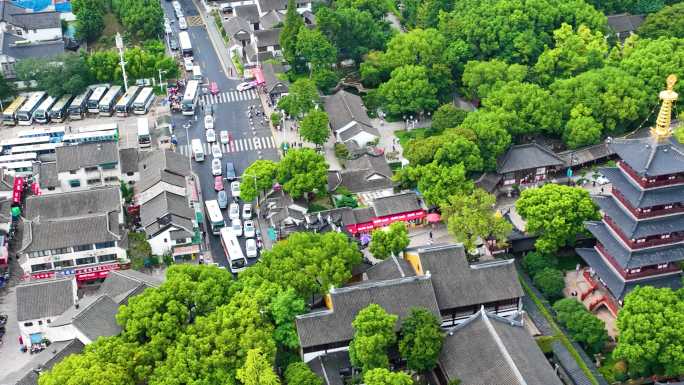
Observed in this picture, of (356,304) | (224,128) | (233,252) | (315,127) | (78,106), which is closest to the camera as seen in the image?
(356,304)

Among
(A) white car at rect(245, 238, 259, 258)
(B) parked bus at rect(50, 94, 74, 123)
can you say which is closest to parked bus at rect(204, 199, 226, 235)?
(A) white car at rect(245, 238, 259, 258)

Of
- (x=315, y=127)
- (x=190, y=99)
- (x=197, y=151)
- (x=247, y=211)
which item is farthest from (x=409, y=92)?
(x=190, y=99)

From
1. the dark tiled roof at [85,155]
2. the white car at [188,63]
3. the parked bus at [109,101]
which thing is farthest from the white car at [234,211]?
the white car at [188,63]

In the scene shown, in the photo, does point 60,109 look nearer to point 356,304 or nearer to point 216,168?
point 216,168

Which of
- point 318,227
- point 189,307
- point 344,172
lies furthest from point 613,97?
point 189,307

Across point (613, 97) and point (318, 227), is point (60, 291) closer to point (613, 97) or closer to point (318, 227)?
point (318, 227)

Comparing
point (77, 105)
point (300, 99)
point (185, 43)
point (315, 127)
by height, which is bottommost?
point (315, 127)

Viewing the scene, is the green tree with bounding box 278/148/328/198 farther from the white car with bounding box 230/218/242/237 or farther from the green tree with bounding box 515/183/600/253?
the green tree with bounding box 515/183/600/253
